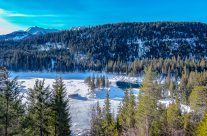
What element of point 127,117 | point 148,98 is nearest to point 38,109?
point 148,98

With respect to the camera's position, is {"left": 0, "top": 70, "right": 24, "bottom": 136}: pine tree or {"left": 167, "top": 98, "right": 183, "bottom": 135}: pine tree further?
{"left": 167, "top": 98, "right": 183, "bottom": 135}: pine tree

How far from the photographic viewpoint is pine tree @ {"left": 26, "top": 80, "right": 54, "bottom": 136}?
153 feet

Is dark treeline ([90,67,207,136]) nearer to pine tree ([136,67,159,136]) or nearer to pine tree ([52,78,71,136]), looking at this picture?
pine tree ([136,67,159,136])

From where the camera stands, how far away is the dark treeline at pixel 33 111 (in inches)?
1650

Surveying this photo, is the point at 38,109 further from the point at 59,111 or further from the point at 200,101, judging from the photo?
the point at 200,101

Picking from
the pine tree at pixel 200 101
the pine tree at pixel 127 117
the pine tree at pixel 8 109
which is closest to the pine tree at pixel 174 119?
the pine tree at pixel 200 101

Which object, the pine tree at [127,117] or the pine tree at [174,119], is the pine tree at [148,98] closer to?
the pine tree at [127,117]

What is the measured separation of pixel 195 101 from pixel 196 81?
390 feet

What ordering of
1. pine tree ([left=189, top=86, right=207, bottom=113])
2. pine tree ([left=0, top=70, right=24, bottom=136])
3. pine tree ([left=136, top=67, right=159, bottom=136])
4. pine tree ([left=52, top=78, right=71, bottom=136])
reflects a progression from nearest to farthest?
pine tree ([left=0, top=70, right=24, bottom=136]), pine tree ([left=52, top=78, right=71, bottom=136]), pine tree ([left=136, top=67, right=159, bottom=136]), pine tree ([left=189, top=86, right=207, bottom=113])

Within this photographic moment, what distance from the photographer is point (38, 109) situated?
153 feet

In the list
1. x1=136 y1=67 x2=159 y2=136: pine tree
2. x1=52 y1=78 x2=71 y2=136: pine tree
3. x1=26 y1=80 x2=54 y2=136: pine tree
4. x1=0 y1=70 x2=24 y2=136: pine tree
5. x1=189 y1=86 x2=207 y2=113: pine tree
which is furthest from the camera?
x1=189 y1=86 x2=207 y2=113: pine tree

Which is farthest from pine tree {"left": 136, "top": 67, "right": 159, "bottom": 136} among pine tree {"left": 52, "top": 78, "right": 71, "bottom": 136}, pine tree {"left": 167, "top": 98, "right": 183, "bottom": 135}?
pine tree {"left": 52, "top": 78, "right": 71, "bottom": 136}

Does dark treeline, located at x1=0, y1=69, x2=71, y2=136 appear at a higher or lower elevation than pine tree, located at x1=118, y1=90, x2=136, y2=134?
higher

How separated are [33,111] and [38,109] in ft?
5.33
